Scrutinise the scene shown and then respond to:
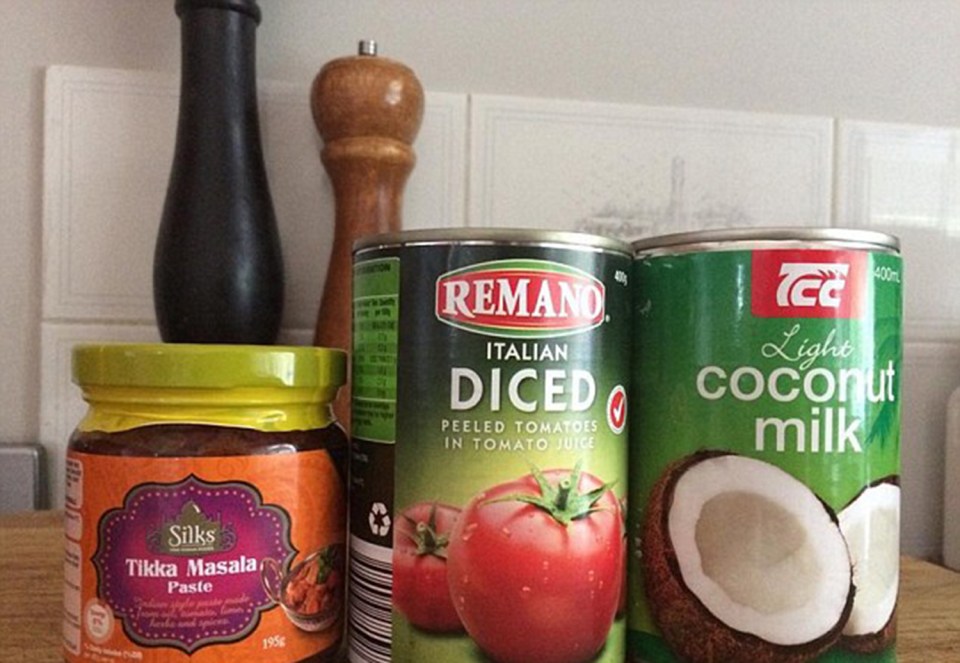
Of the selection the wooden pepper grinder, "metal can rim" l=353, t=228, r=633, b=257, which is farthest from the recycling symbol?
the wooden pepper grinder

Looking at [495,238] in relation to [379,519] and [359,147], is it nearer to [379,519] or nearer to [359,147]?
[379,519]

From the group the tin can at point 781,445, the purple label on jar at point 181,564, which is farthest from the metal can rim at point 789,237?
the purple label on jar at point 181,564

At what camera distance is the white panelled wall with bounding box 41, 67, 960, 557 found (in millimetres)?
701

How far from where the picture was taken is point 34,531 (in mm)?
612

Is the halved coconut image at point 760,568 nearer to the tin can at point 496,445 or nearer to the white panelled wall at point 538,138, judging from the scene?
the tin can at point 496,445

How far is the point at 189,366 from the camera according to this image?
36 centimetres

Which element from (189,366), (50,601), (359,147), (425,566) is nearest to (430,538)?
(425,566)

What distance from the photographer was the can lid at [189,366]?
36 cm

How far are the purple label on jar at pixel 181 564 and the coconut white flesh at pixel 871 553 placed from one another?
0.24 meters

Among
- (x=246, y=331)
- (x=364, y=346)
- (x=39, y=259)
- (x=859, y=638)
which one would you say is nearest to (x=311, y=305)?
(x=246, y=331)

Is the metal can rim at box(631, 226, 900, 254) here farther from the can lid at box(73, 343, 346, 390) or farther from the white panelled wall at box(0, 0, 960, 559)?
the white panelled wall at box(0, 0, 960, 559)

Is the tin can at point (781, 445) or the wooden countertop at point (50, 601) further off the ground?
the tin can at point (781, 445)

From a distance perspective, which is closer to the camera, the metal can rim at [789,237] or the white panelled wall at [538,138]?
the metal can rim at [789,237]

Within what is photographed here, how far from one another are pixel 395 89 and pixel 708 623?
0.43m
